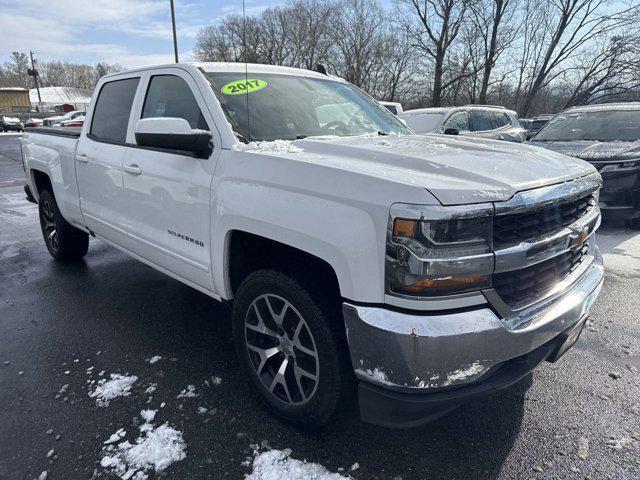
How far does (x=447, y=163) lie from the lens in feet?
6.66

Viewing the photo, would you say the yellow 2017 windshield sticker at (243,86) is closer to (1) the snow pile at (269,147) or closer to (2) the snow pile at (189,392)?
(1) the snow pile at (269,147)

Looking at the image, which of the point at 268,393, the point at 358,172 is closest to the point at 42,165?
the point at 268,393

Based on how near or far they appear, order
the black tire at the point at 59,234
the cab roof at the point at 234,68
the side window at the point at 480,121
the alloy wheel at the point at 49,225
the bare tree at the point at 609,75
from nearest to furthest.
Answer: the cab roof at the point at 234,68, the black tire at the point at 59,234, the alloy wheel at the point at 49,225, the side window at the point at 480,121, the bare tree at the point at 609,75

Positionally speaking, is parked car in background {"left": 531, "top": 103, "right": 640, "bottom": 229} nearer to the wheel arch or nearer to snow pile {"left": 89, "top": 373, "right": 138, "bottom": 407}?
the wheel arch

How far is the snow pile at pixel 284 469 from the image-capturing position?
204 centimetres

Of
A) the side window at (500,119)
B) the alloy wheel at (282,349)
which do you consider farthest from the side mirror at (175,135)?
the side window at (500,119)

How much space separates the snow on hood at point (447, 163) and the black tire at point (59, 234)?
11.6ft

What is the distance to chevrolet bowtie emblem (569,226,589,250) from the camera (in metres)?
2.12

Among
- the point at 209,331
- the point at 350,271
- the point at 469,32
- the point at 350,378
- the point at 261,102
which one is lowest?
the point at 209,331

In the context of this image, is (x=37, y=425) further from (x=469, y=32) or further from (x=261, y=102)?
→ (x=469, y=32)

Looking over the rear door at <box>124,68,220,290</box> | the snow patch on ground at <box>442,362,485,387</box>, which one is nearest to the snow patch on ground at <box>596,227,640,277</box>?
the snow patch on ground at <box>442,362,485,387</box>

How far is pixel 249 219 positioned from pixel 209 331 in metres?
1.59

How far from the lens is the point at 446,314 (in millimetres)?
1720

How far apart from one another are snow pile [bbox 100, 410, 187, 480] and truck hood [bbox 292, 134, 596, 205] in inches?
62.9
